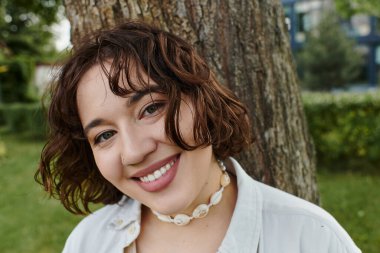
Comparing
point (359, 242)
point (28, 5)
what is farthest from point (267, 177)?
point (28, 5)

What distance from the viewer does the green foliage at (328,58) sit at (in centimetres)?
2184

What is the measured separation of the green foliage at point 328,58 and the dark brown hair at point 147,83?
2162 centimetres

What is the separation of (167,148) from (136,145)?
103 millimetres

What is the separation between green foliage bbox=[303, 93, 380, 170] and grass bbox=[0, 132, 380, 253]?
0.42m

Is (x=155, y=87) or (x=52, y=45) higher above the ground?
(x=155, y=87)

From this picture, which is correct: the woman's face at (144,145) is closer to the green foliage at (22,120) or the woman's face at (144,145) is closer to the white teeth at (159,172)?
the white teeth at (159,172)

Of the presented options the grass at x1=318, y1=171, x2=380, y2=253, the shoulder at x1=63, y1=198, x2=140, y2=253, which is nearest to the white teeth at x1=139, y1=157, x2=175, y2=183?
the shoulder at x1=63, y1=198, x2=140, y2=253

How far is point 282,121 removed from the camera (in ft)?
6.73

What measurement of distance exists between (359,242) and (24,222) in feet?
13.1

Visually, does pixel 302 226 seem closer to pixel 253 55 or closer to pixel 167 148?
pixel 167 148

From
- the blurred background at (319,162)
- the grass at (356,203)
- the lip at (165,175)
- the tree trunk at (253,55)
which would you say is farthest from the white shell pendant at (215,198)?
the grass at (356,203)

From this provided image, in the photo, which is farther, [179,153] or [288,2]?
[288,2]

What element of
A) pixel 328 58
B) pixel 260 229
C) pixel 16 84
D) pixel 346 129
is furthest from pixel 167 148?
pixel 328 58

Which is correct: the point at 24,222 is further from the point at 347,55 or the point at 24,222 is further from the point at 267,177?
the point at 347,55
